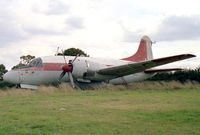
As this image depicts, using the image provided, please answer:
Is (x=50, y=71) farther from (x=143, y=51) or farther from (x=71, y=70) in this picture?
(x=143, y=51)

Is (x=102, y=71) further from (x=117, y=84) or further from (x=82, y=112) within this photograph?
(x=82, y=112)

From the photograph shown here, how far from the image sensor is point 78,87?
22.5m

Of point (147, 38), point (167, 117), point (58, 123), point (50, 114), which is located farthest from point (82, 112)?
point (147, 38)

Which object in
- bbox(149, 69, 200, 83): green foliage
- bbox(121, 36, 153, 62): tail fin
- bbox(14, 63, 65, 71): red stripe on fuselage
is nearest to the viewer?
bbox(14, 63, 65, 71): red stripe on fuselage

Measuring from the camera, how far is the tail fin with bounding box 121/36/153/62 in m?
29.5

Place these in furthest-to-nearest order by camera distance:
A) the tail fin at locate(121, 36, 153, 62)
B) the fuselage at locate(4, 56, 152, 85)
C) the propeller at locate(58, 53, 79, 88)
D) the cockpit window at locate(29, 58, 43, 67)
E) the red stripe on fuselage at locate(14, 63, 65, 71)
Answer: the tail fin at locate(121, 36, 153, 62) < the cockpit window at locate(29, 58, 43, 67) < the red stripe on fuselage at locate(14, 63, 65, 71) < the propeller at locate(58, 53, 79, 88) < the fuselage at locate(4, 56, 152, 85)

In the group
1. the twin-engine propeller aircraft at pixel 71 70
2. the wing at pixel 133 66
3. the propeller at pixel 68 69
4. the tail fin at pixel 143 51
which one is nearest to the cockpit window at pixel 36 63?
the twin-engine propeller aircraft at pixel 71 70

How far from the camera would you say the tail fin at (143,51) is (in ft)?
96.9

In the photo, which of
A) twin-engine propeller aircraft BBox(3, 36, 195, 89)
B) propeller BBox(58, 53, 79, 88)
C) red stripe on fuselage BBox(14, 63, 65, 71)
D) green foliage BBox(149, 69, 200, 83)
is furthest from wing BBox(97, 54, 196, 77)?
green foliage BBox(149, 69, 200, 83)

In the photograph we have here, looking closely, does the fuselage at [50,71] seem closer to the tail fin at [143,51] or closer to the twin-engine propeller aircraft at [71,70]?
the twin-engine propeller aircraft at [71,70]

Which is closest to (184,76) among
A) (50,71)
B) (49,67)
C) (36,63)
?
(50,71)

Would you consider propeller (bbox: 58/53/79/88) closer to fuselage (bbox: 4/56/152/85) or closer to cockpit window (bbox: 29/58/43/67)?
fuselage (bbox: 4/56/152/85)

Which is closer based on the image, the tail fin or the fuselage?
the fuselage

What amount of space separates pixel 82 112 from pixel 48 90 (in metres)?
10.4
